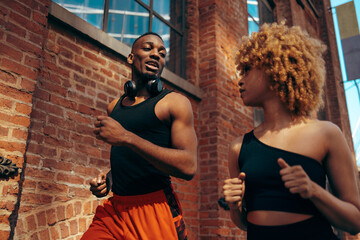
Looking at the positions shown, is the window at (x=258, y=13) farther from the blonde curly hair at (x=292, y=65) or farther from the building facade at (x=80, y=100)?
the blonde curly hair at (x=292, y=65)

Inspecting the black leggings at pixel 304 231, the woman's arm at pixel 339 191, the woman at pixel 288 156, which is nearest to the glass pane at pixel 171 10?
the woman at pixel 288 156

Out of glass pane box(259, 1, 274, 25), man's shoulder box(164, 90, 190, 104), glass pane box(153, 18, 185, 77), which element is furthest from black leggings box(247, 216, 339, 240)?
glass pane box(259, 1, 274, 25)

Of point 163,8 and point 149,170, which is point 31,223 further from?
point 163,8

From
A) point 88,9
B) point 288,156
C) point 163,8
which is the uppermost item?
point 163,8

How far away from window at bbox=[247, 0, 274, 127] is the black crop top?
426 cm

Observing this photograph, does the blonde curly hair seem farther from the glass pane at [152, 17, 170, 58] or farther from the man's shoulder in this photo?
the glass pane at [152, 17, 170, 58]

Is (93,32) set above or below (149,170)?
above

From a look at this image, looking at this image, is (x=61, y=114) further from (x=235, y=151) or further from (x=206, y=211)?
(x=206, y=211)

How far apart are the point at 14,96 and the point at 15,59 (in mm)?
293

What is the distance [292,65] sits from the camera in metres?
1.47

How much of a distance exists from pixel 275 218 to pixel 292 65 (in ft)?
2.34

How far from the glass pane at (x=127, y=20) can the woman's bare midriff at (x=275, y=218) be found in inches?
121

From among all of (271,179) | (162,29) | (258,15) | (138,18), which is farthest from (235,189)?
(258,15)

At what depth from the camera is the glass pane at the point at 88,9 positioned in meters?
3.37
